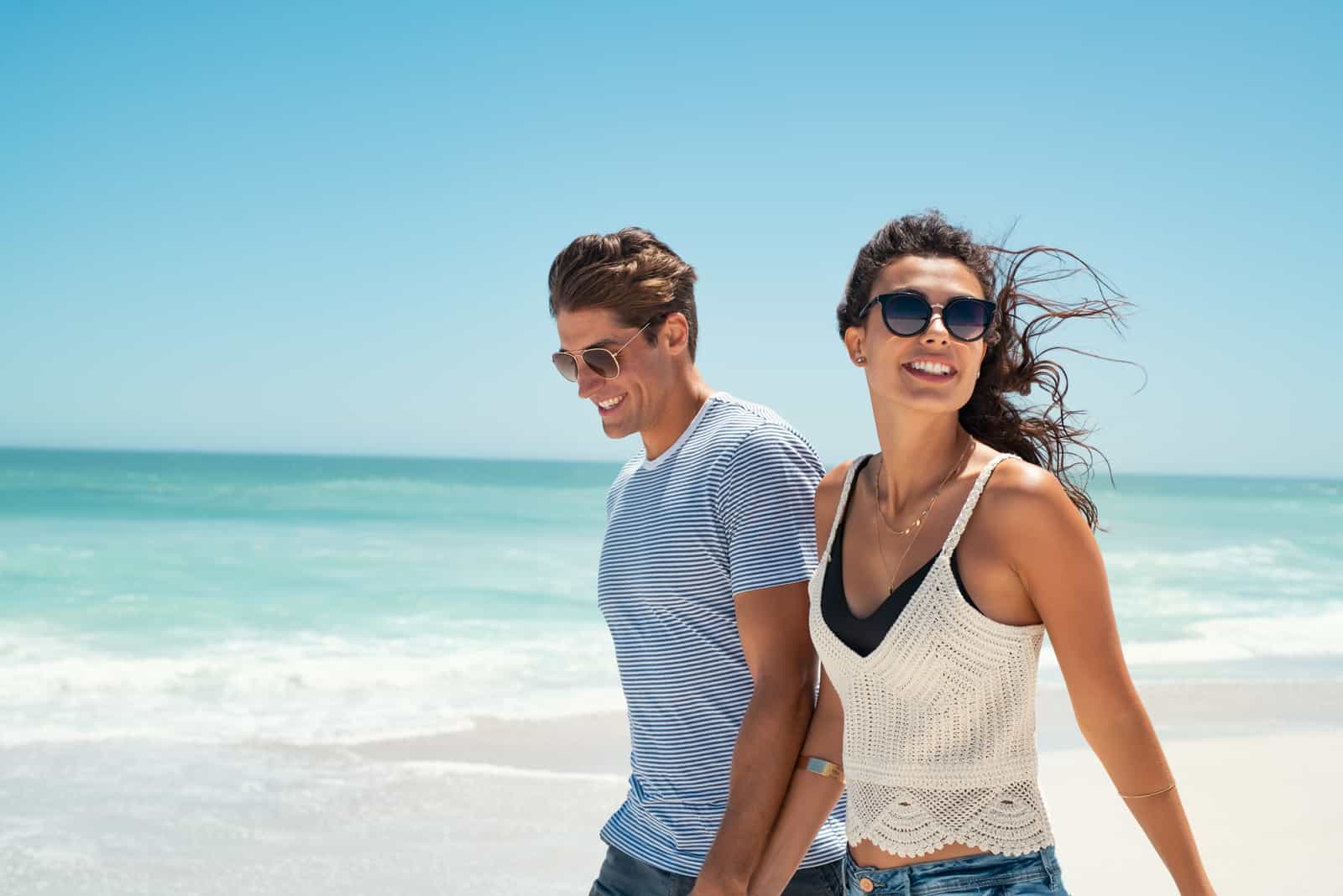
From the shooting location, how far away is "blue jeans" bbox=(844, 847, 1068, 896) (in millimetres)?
1780

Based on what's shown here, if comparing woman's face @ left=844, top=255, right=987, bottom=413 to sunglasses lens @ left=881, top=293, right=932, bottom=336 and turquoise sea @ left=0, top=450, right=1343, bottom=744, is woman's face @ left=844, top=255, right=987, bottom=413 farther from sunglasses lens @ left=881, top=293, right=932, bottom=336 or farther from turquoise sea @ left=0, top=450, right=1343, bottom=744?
turquoise sea @ left=0, top=450, right=1343, bottom=744

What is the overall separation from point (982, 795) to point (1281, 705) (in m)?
8.63

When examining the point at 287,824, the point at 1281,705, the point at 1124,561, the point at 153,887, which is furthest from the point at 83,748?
the point at 1124,561

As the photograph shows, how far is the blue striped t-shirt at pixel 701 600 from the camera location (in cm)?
220

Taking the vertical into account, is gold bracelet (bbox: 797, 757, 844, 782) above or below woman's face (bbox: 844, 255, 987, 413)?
below

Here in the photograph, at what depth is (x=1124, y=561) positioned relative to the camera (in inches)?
907

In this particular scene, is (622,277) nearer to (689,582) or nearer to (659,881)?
(689,582)

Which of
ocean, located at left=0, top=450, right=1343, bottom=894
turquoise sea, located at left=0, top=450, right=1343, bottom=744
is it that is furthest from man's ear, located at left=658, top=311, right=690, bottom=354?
ocean, located at left=0, top=450, right=1343, bottom=894

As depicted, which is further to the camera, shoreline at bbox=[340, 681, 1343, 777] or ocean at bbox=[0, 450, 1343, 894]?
shoreline at bbox=[340, 681, 1343, 777]

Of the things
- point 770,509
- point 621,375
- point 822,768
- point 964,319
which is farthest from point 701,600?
point 964,319

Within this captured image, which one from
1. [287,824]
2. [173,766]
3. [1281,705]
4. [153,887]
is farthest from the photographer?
[1281,705]

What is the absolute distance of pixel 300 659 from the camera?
37.3 feet

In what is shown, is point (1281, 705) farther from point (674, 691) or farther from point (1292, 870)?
point (674, 691)

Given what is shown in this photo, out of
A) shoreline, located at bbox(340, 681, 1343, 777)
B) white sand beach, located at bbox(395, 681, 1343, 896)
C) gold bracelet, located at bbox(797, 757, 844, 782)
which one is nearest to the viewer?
gold bracelet, located at bbox(797, 757, 844, 782)
